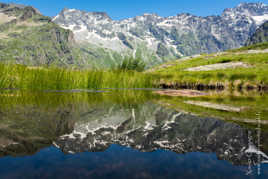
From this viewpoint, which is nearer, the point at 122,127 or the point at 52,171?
the point at 52,171

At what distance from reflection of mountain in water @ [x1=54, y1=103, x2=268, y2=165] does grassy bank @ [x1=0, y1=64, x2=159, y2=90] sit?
21.7ft

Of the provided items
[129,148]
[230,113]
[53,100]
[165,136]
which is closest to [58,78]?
[53,100]

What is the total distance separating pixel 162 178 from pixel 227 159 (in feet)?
2.78

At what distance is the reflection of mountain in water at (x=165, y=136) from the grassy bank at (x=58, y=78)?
6.62 metres

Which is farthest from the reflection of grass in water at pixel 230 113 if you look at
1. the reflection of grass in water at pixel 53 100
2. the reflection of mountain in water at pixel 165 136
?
the reflection of grass in water at pixel 53 100

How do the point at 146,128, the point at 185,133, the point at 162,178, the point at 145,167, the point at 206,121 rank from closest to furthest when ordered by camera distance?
the point at 162,178
the point at 145,167
the point at 185,133
the point at 146,128
the point at 206,121

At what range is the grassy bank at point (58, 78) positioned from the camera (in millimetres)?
9555

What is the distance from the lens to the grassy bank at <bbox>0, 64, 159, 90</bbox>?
9555 mm

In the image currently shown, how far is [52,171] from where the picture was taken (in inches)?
78.9

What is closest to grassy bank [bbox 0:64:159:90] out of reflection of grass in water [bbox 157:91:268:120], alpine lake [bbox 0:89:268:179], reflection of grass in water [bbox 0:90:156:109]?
reflection of grass in water [bbox 0:90:156:109]

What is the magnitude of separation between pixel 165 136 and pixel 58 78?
8392mm

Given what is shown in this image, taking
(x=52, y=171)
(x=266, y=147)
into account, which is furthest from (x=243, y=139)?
(x=52, y=171)

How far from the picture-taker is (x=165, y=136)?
316 cm

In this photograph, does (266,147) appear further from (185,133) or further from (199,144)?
(185,133)
